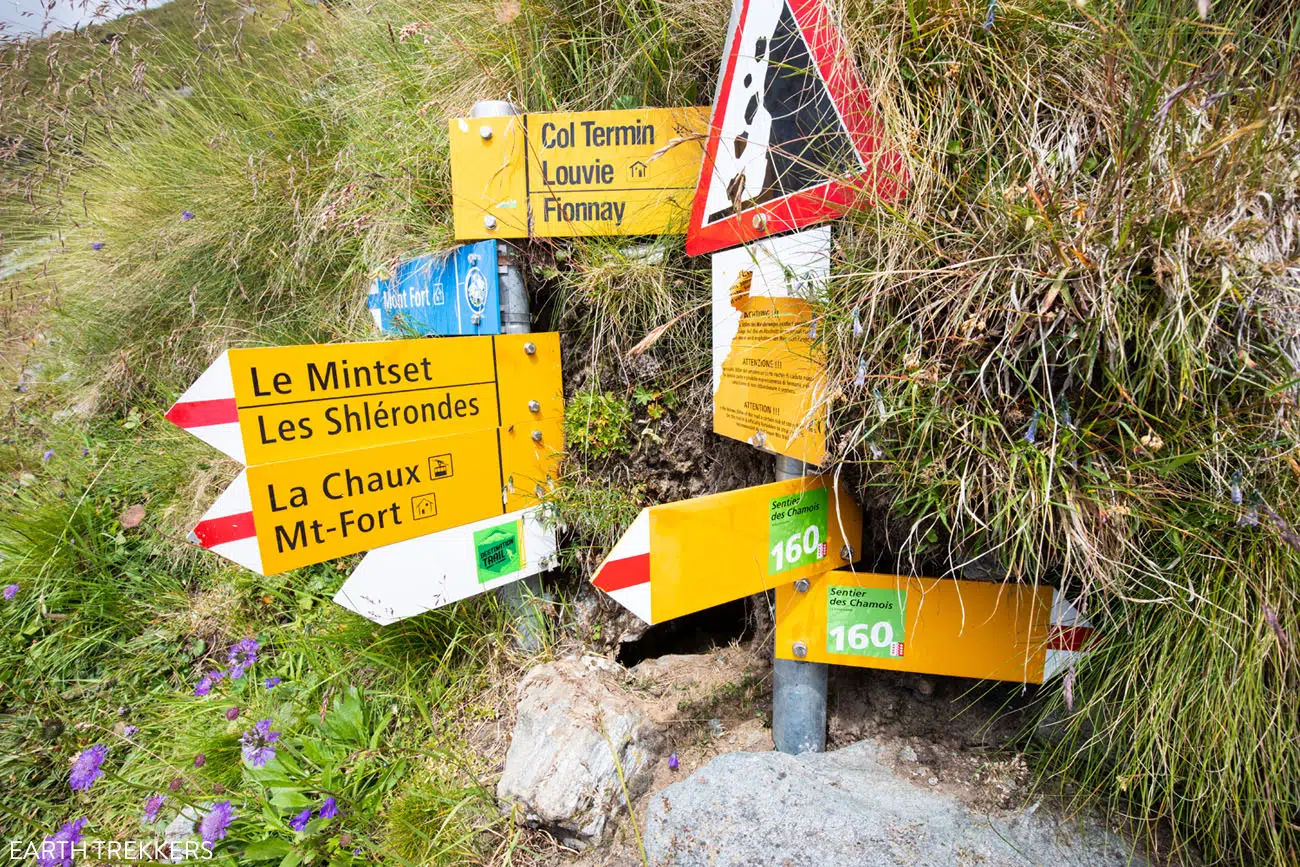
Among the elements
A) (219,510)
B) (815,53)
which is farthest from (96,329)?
(815,53)

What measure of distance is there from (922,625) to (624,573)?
0.93 metres

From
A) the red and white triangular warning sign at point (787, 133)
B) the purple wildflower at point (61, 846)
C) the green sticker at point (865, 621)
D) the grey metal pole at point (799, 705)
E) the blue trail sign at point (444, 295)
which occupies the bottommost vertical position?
the purple wildflower at point (61, 846)

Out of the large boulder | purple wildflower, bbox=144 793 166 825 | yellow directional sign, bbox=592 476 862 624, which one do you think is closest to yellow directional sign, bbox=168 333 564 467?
yellow directional sign, bbox=592 476 862 624

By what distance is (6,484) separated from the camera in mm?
3670

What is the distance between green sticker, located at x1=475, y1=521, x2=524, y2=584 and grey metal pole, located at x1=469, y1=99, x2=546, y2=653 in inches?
8.5

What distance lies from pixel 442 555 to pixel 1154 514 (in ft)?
6.47

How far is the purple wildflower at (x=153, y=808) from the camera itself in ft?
6.80

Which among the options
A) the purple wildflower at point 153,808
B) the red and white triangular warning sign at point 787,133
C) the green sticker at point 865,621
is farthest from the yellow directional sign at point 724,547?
the purple wildflower at point 153,808

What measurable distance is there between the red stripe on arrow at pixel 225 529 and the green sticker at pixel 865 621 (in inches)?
64.2

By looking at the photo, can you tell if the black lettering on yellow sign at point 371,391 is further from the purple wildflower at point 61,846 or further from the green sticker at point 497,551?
the purple wildflower at point 61,846

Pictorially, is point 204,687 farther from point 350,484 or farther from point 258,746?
point 350,484

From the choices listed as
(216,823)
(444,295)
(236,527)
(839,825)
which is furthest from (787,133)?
(216,823)

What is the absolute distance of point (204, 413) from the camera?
4.68 feet

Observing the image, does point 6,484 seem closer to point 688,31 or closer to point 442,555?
point 442,555
